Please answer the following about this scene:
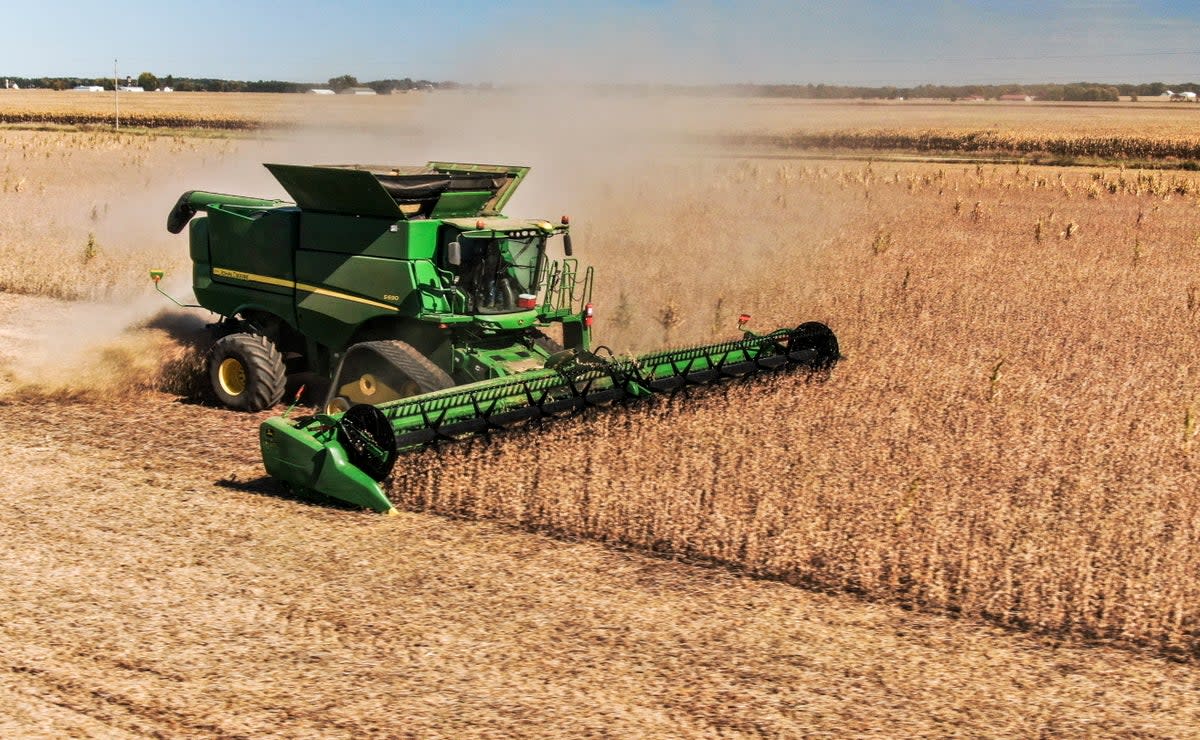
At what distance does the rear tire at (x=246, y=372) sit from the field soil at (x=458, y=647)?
9.39 ft

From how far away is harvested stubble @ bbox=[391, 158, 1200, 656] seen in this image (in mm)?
7211

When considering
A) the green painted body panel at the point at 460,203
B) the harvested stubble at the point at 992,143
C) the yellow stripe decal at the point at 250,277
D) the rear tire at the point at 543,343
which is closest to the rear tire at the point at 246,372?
the yellow stripe decal at the point at 250,277

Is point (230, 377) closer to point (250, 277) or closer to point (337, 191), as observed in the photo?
point (250, 277)

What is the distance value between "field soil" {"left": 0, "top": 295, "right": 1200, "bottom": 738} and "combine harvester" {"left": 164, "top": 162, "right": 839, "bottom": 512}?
181 cm

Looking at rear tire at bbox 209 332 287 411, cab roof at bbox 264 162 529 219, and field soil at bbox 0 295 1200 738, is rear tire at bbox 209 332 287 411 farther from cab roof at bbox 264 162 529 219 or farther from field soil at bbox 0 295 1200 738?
field soil at bbox 0 295 1200 738

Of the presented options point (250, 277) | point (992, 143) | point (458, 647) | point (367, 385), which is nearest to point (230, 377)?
point (250, 277)

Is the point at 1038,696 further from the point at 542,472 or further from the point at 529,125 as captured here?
the point at 529,125

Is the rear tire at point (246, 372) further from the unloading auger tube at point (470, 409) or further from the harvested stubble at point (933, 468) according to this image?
the harvested stubble at point (933, 468)

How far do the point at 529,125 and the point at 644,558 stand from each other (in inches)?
632

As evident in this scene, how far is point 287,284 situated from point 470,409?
10.6 feet

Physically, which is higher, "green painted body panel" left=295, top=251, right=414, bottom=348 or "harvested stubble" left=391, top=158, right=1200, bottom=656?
"green painted body panel" left=295, top=251, right=414, bottom=348

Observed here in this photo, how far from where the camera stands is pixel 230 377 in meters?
11.5

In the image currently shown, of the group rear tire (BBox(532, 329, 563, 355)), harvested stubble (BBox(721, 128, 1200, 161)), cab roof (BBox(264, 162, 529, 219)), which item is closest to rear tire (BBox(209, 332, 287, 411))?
cab roof (BBox(264, 162, 529, 219))

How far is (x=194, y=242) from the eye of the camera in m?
12.3
